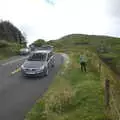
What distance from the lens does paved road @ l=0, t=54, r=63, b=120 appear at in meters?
16.5

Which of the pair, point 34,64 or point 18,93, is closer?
point 18,93

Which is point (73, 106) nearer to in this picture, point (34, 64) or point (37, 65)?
point (37, 65)

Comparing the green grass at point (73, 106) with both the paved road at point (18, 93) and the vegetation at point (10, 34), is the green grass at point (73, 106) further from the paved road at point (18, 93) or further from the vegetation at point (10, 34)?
the vegetation at point (10, 34)

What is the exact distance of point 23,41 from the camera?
117 meters

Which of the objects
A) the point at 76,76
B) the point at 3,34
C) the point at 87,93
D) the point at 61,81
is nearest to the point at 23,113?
the point at 87,93

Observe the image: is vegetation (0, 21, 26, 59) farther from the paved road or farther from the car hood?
the paved road

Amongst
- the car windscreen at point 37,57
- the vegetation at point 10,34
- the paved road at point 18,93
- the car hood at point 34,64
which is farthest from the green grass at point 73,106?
the vegetation at point 10,34

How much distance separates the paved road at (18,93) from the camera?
16.5m

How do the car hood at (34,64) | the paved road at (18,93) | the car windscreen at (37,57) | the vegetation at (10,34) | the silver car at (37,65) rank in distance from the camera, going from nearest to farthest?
the paved road at (18,93), the silver car at (37,65), the car hood at (34,64), the car windscreen at (37,57), the vegetation at (10,34)

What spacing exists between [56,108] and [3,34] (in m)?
95.4

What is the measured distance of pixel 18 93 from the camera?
2131 cm

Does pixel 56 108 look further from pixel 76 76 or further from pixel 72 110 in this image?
pixel 76 76

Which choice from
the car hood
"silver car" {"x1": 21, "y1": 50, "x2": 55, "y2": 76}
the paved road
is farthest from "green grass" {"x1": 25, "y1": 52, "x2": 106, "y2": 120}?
the car hood

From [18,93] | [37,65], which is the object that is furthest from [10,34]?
[18,93]
